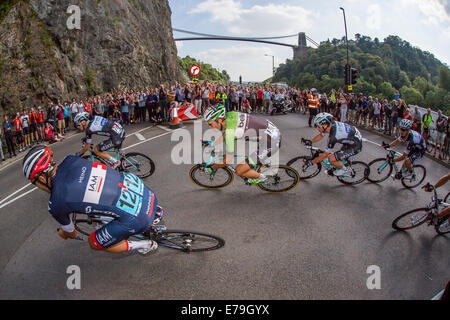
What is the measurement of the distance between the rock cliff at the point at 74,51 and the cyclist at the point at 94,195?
15.0 m

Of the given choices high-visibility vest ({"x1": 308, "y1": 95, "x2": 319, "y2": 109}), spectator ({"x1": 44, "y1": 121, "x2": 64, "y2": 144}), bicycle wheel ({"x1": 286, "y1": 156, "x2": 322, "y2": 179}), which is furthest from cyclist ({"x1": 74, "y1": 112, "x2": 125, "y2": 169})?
high-visibility vest ({"x1": 308, "y1": 95, "x2": 319, "y2": 109})

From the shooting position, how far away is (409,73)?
7500 cm

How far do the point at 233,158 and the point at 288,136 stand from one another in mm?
7031

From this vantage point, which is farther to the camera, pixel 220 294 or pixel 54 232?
pixel 54 232

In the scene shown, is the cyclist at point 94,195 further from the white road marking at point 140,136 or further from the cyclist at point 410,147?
the white road marking at point 140,136

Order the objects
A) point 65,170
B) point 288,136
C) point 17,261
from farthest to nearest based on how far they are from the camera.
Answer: point 288,136 → point 17,261 → point 65,170

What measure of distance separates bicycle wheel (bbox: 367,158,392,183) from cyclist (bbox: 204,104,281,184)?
2.85 m

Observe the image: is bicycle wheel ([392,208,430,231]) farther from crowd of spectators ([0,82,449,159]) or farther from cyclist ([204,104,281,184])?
crowd of spectators ([0,82,449,159])

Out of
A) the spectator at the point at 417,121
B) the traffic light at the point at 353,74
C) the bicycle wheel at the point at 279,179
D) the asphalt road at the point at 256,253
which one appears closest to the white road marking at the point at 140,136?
the asphalt road at the point at 256,253

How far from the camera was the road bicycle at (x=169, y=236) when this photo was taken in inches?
171

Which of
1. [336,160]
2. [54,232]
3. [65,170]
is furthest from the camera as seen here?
[336,160]

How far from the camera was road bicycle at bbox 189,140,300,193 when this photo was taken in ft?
22.5

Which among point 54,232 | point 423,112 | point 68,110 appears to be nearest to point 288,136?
point 423,112

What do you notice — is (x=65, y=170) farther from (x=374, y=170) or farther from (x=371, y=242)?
(x=374, y=170)
